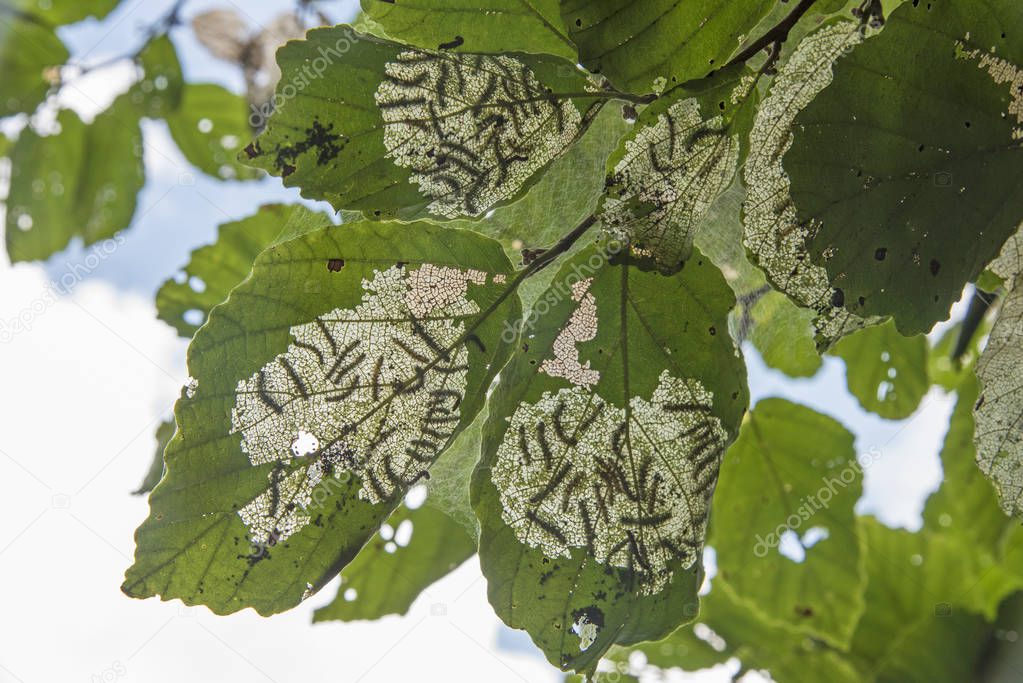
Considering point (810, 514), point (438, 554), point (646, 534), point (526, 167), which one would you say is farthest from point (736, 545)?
point (526, 167)

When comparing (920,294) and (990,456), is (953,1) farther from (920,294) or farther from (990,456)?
(990,456)

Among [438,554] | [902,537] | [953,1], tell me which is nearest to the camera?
[953,1]

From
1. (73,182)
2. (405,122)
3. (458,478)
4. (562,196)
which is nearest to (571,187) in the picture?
(562,196)

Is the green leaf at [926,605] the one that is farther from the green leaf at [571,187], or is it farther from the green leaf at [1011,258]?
the green leaf at [571,187]

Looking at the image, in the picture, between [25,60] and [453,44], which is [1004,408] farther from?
[25,60]

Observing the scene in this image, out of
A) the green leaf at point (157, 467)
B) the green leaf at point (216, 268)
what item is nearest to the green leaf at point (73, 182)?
the green leaf at point (216, 268)

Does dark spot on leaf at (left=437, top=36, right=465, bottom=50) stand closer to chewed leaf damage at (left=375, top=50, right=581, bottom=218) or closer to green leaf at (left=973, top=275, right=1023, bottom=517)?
chewed leaf damage at (left=375, top=50, right=581, bottom=218)

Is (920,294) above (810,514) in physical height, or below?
above

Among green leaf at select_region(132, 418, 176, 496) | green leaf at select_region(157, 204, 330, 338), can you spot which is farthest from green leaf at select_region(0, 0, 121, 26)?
green leaf at select_region(132, 418, 176, 496)
